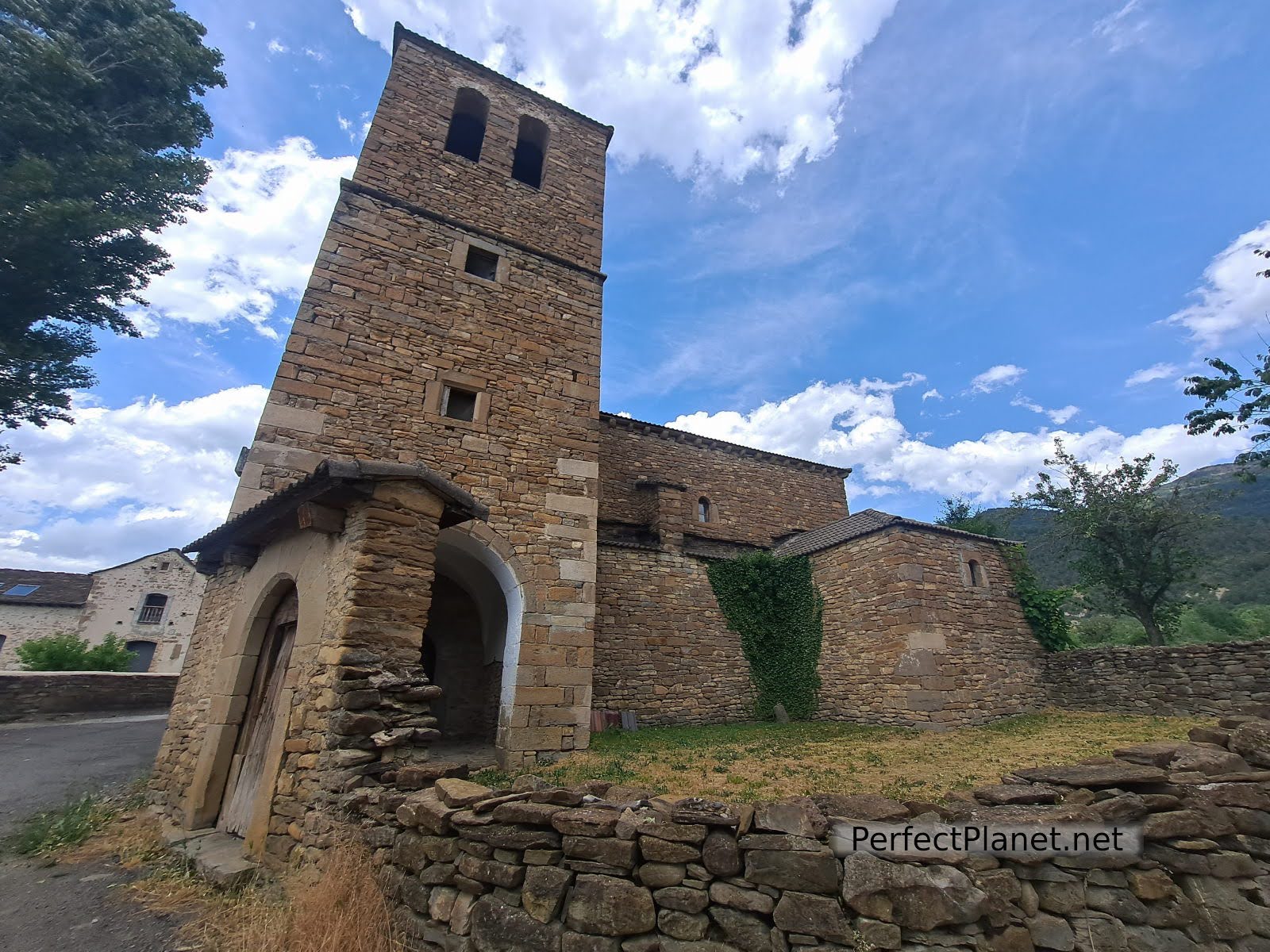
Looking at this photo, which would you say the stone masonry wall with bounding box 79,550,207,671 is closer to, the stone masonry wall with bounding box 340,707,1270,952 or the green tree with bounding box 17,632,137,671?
the green tree with bounding box 17,632,137,671

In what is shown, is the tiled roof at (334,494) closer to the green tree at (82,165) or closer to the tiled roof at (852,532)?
the green tree at (82,165)

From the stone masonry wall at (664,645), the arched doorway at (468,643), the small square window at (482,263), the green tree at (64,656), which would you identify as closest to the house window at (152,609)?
the green tree at (64,656)

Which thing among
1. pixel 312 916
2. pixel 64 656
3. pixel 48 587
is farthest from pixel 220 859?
pixel 48 587

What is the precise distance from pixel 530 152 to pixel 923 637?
1513 centimetres

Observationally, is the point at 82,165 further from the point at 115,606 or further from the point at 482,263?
the point at 115,606

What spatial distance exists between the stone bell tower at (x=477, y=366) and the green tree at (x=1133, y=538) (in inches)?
647

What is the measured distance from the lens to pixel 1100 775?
3.79 m

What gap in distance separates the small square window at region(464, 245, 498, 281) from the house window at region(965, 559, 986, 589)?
12284mm

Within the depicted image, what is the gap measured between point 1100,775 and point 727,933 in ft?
9.87

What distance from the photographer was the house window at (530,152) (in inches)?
519

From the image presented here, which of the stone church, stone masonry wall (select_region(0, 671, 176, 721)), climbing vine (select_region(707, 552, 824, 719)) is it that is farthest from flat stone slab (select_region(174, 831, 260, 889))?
stone masonry wall (select_region(0, 671, 176, 721))

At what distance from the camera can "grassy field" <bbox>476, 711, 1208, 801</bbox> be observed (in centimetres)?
566

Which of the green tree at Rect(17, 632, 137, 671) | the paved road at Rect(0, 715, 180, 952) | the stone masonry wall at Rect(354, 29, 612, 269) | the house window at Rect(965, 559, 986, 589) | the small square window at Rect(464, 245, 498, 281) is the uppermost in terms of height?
the stone masonry wall at Rect(354, 29, 612, 269)

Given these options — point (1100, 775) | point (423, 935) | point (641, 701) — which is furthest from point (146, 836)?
point (1100, 775)
